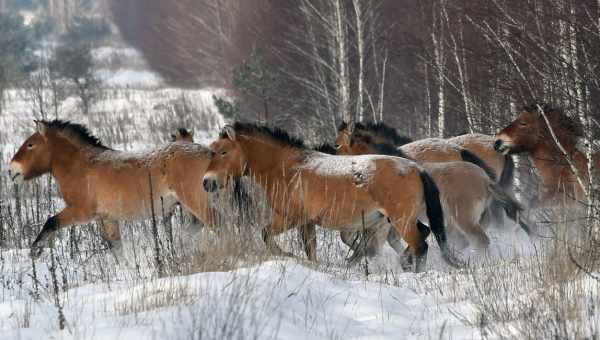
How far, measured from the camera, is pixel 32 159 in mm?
10227

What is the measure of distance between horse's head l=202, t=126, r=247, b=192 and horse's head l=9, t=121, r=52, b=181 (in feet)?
6.89

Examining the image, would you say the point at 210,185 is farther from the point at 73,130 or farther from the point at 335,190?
the point at 73,130

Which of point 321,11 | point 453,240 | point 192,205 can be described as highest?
point 321,11

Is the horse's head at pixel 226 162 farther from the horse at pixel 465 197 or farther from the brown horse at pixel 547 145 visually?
the brown horse at pixel 547 145

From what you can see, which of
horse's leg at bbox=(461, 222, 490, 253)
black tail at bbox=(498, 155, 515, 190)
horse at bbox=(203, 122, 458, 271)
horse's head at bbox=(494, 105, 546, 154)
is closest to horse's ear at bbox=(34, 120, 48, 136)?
horse at bbox=(203, 122, 458, 271)

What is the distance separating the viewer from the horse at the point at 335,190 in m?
8.67

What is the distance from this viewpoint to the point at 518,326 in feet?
18.1

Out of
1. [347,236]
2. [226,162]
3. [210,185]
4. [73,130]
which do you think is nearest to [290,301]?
[210,185]

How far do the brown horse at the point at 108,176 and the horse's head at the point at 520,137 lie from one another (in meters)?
3.96

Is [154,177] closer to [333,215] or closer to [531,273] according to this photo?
[333,215]

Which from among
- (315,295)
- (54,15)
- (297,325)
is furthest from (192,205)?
(54,15)

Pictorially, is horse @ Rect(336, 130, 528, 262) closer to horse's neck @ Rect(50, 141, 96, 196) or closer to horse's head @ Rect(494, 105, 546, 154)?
horse's head @ Rect(494, 105, 546, 154)

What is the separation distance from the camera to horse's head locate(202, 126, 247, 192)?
9352 mm

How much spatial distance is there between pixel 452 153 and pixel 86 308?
262 inches
